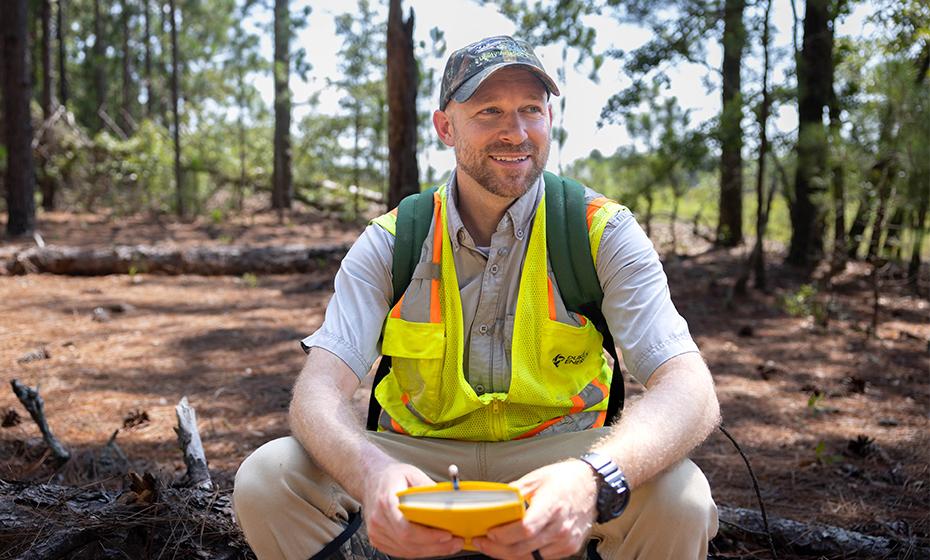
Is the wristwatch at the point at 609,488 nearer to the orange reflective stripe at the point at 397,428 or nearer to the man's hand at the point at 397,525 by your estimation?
the man's hand at the point at 397,525

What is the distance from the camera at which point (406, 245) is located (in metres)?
2.51

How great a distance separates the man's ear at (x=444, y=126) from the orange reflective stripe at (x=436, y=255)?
20cm

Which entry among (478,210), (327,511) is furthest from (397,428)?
(478,210)

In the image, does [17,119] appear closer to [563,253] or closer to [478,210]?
[478,210]

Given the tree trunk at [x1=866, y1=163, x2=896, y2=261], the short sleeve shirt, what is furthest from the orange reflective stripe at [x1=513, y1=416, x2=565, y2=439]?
the tree trunk at [x1=866, y1=163, x2=896, y2=261]

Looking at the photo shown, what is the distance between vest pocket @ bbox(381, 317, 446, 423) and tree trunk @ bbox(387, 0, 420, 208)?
556 cm

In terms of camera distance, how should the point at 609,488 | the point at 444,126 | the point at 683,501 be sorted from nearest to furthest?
the point at 609,488 → the point at 683,501 → the point at 444,126

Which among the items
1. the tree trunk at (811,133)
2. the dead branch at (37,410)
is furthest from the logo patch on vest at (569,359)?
the tree trunk at (811,133)

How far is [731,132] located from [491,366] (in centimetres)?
771

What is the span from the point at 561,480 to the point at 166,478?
1.99 m

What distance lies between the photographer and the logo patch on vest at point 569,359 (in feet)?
7.95

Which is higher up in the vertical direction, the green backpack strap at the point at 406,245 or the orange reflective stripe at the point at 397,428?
the green backpack strap at the point at 406,245

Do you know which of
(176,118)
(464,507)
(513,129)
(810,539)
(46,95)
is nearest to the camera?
(464,507)

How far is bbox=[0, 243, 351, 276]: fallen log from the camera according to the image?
10.1m
